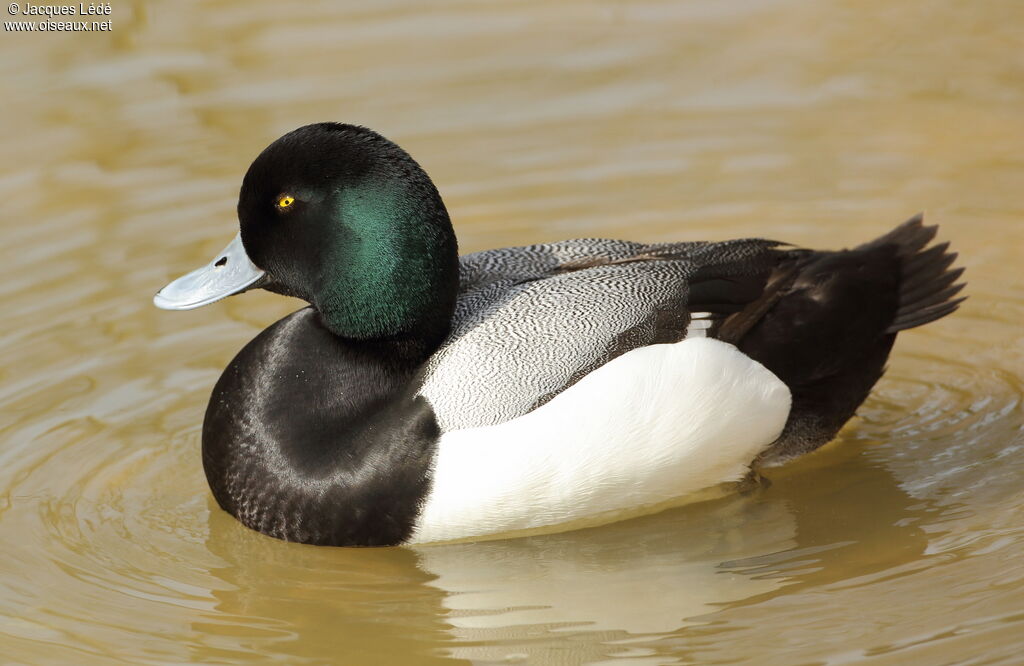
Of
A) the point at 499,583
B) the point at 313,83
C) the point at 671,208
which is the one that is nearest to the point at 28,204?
the point at 313,83

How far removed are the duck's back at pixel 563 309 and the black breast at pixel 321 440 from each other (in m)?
0.15

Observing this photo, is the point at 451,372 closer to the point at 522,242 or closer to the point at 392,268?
the point at 392,268

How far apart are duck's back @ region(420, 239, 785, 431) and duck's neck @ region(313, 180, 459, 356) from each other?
0.16 m

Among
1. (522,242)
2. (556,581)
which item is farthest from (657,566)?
(522,242)

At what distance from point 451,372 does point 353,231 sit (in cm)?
53

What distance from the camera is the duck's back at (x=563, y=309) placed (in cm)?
493

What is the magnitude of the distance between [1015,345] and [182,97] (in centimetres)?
Answer: 457

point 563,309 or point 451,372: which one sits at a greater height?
point 563,309

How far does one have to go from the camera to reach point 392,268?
495cm

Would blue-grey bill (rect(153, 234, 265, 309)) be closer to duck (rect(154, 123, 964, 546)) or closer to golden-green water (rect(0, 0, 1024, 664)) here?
duck (rect(154, 123, 964, 546))

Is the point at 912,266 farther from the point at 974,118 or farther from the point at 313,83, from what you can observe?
the point at 313,83

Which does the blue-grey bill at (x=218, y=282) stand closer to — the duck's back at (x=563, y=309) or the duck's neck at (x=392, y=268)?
the duck's neck at (x=392, y=268)

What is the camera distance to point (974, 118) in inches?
311

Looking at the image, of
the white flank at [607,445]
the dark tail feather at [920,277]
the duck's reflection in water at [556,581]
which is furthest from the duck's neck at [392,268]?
the dark tail feather at [920,277]
